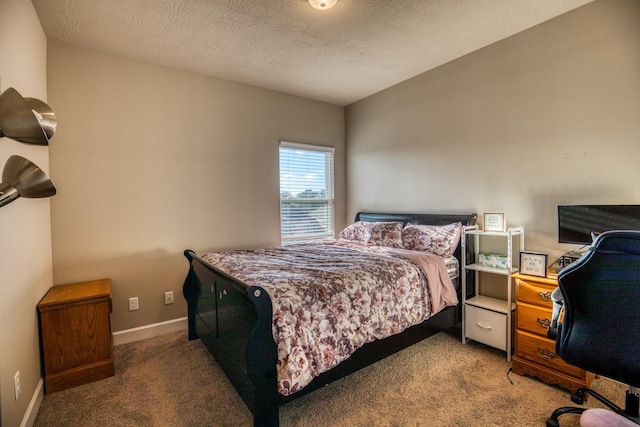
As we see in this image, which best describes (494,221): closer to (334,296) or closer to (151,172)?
(334,296)

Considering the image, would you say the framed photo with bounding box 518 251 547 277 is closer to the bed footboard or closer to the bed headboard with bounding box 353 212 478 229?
the bed headboard with bounding box 353 212 478 229

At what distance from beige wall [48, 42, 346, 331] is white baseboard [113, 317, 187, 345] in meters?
0.06

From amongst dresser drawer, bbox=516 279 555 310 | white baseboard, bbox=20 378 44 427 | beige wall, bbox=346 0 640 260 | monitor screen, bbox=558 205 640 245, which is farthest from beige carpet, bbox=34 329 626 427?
beige wall, bbox=346 0 640 260

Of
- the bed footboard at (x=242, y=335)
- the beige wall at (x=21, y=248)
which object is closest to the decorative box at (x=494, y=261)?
the bed footboard at (x=242, y=335)

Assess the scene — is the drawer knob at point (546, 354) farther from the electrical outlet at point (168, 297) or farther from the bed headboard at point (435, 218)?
the electrical outlet at point (168, 297)

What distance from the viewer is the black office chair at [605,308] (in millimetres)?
1258

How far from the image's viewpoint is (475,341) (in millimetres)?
2750

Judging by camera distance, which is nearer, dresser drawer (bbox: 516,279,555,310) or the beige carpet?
the beige carpet

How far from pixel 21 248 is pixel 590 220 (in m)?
3.82

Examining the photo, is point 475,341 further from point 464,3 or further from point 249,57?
point 249,57

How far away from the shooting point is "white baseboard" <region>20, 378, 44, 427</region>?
1.73 meters

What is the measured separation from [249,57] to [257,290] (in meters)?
2.46

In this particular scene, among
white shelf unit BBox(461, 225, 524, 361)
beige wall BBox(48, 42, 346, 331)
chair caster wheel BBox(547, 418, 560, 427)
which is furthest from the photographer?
beige wall BBox(48, 42, 346, 331)

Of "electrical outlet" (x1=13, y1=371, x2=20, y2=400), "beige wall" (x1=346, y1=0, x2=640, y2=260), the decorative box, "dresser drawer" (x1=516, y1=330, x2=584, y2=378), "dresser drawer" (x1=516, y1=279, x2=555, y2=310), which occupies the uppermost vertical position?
"beige wall" (x1=346, y1=0, x2=640, y2=260)
